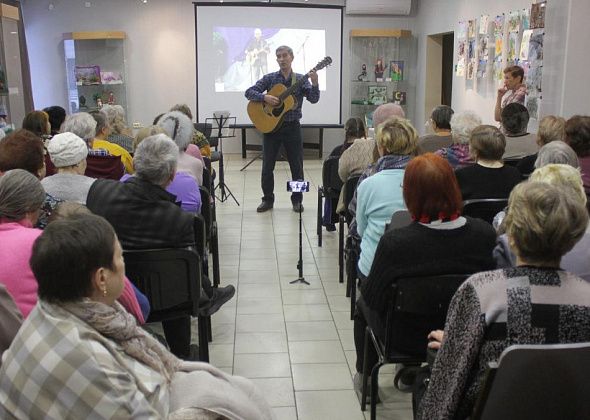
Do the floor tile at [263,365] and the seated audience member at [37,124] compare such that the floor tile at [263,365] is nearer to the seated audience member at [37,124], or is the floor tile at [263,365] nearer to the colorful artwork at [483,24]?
the seated audience member at [37,124]

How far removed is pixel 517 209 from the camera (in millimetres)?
1615

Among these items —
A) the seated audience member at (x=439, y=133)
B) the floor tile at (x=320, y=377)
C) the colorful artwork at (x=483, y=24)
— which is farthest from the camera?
the colorful artwork at (x=483, y=24)

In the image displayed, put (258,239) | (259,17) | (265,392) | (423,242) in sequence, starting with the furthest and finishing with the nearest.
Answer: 1. (259,17)
2. (258,239)
3. (265,392)
4. (423,242)

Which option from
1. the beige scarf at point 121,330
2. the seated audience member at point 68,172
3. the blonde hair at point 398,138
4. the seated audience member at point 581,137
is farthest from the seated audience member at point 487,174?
the beige scarf at point 121,330

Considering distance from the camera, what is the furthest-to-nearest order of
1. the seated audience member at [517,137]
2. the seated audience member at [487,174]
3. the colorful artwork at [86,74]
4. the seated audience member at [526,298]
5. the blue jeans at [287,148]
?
the colorful artwork at [86,74] < the blue jeans at [287,148] < the seated audience member at [517,137] < the seated audience member at [487,174] < the seated audience member at [526,298]

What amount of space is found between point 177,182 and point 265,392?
4.10ft

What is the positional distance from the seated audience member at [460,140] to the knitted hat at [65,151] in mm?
2104

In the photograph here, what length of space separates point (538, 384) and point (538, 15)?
4522mm

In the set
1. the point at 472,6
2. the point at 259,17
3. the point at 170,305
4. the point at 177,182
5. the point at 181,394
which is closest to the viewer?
the point at 181,394

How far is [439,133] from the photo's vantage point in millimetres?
4531

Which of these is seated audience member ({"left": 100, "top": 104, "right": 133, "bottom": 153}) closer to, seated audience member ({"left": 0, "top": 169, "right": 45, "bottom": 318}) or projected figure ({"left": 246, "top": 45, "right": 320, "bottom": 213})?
projected figure ({"left": 246, "top": 45, "right": 320, "bottom": 213})

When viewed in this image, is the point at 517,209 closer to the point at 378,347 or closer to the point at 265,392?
the point at 378,347

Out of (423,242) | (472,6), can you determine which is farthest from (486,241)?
(472,6)

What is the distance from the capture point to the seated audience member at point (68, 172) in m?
3.00
